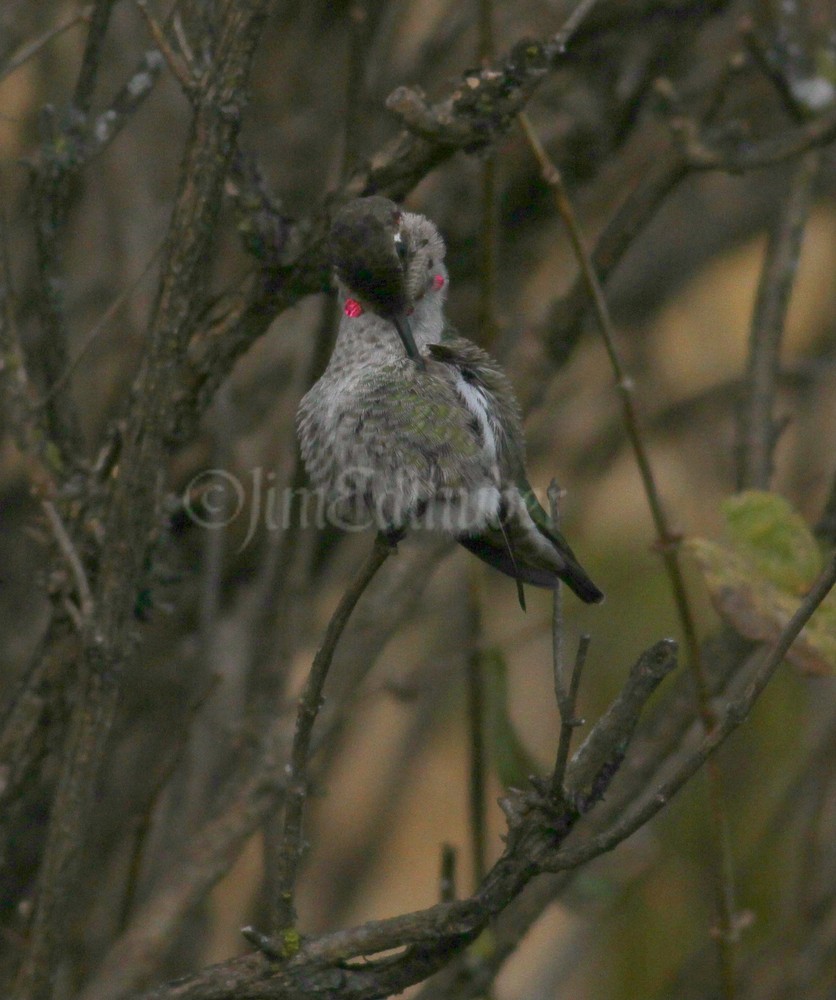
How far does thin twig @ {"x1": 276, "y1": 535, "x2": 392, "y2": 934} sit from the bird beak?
0.21 m

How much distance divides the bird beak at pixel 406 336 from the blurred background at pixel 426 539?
28.8 inches

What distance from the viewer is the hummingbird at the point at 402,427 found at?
61.1 inches

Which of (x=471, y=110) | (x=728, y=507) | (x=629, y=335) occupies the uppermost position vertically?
(x=629, y=335)

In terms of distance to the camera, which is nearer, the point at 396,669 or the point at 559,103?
the point at 559,103

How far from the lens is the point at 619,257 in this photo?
9.48ft

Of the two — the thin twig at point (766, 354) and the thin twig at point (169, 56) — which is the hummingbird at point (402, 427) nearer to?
the thin twig at point (169, 56)

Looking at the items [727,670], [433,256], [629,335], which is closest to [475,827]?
[727,670]

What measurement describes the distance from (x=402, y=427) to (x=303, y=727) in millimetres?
356

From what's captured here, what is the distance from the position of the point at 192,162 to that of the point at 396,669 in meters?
2.60

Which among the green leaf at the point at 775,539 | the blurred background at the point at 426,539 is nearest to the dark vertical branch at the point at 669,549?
the green leaf at the point at 775,539

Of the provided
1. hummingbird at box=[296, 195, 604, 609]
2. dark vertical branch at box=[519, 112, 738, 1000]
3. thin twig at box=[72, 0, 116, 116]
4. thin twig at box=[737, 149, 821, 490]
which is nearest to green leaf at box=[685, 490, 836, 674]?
dark vertical branch at box=[519, 112, 738, 1000]

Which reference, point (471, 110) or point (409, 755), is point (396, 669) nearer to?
point (409, 755)

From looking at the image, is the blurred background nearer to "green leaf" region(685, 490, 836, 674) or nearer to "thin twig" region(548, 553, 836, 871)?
"green leaf" region(685, 490, 836, 674)

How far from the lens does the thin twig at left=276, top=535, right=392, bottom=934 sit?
4.78 ft
